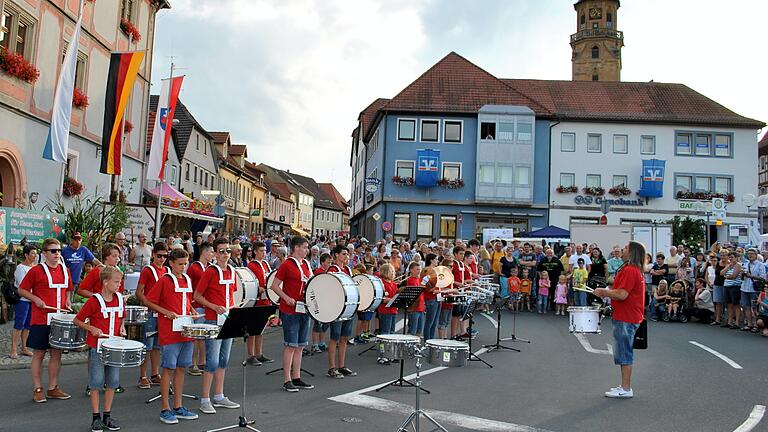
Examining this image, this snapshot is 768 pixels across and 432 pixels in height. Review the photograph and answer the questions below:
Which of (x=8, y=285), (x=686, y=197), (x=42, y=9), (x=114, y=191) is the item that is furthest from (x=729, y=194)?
(x=8, y=285)

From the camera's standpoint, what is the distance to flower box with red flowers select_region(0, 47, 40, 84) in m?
17.6

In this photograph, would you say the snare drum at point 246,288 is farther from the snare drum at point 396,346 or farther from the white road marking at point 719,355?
the white road marking at point 719,355

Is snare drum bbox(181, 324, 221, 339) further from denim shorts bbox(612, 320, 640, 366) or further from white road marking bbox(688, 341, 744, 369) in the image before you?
white road marking bbox(688, 341, 744, 369)

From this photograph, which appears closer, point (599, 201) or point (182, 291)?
point (182, 291)

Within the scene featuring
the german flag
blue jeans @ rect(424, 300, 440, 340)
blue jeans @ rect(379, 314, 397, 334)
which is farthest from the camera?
the german flag

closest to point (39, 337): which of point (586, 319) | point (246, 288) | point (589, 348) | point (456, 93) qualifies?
point (246, 288)

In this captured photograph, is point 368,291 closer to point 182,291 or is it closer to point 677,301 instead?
point 182,291

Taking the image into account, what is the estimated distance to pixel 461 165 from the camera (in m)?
44.5

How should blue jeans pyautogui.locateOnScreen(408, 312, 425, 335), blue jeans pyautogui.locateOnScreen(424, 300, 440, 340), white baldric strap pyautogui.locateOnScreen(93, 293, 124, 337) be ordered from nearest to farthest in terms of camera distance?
white baldric strap pyautogui.locateOnScreen(93, 293, 124, 337) < blue jeans pyautogui.locateOnScreen(408, 312, 425, 335) < blue jeans pyautogui.locateOnScreen(424, 300, 440, 340)

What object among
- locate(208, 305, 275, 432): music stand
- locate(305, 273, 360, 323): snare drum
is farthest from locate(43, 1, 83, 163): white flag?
locate(208, 305, 275, 432): music stand

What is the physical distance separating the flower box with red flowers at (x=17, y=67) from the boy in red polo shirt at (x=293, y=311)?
12.9 m

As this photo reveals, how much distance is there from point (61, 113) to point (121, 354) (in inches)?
518

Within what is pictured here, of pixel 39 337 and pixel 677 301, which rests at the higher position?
pixel 677 301

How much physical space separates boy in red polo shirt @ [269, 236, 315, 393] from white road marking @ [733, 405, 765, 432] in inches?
210
